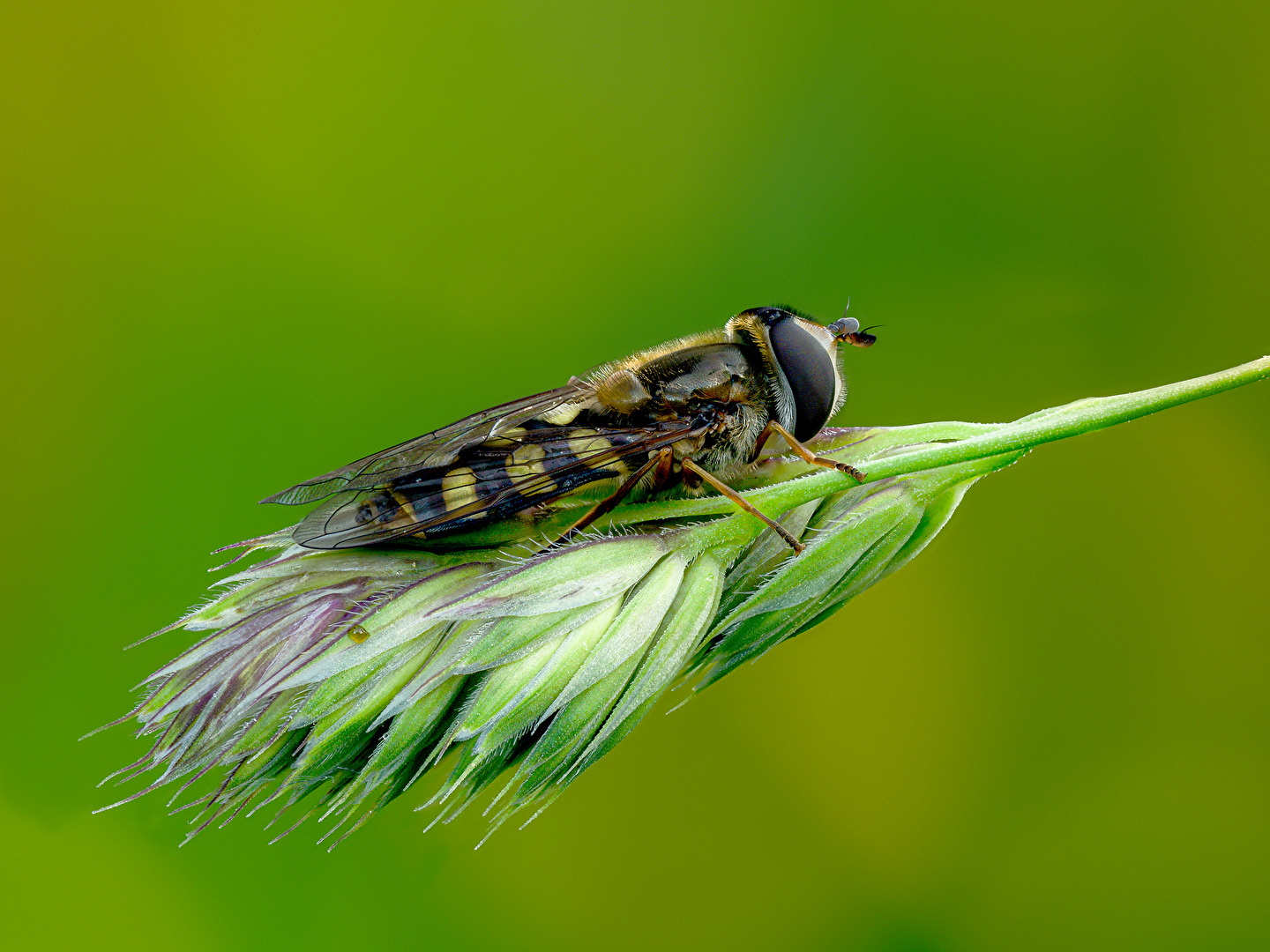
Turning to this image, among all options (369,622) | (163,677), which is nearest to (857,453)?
(369,622)

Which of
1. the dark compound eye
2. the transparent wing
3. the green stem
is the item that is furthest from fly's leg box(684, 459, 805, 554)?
the transparent wing

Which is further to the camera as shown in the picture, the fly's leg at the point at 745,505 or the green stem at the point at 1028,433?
the fly's leg at the point at 745,505

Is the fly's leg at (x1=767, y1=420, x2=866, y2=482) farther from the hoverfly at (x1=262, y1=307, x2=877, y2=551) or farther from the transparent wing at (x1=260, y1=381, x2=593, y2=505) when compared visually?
the transparent wing at (x1=260, y1=381, x2=593, y2=505)

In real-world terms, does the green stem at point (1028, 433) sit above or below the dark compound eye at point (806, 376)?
below

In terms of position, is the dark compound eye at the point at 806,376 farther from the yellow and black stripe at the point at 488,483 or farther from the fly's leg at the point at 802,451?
the yellow and black stripe at the point at 488,483

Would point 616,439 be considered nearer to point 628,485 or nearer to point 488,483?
point 628,485

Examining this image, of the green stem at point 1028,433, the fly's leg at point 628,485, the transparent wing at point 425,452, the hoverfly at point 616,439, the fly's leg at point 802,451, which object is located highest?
the transparent wing at point 425,452

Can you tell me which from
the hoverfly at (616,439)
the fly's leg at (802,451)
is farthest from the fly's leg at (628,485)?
the fly's leg at (802,451)

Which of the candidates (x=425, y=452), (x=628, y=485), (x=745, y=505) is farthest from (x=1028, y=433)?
(x=425, y=452)
